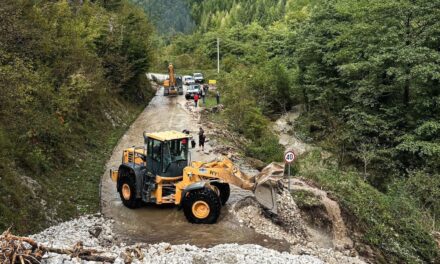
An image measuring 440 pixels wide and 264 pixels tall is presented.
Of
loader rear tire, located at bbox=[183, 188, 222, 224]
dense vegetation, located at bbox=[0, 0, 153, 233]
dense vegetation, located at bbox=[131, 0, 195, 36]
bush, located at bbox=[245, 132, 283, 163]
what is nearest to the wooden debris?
dense vegetation, located at bbox=[0, 0, 153, 233]

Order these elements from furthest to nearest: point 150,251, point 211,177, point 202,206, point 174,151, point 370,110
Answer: point 370,110
point 174,151
point 211,177
point 202,206
point 150,251

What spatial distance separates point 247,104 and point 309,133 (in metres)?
6.74

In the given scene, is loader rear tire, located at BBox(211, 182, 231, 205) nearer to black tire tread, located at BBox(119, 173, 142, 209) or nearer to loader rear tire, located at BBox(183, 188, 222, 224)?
loader rear tire, located at BBox(183, 188, 222, 224)

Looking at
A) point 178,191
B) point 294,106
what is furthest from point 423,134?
point 294,106

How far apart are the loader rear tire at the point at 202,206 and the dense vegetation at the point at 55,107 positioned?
12.3 feet

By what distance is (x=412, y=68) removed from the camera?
955 inches

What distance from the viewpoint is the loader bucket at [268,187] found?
1401cm

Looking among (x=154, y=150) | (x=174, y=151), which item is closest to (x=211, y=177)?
(x=174, y=151)

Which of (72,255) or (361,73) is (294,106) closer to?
(361,73)

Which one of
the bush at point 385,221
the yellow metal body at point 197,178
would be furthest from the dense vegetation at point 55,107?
the bush at point 385,221

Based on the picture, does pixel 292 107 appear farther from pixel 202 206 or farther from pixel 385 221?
pixel 202 206

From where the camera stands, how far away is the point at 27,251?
27.6 ft

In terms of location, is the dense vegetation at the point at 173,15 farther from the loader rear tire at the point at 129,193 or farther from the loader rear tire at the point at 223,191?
the loader rear tire at the point at 223,191

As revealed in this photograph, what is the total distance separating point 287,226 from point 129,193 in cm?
551
